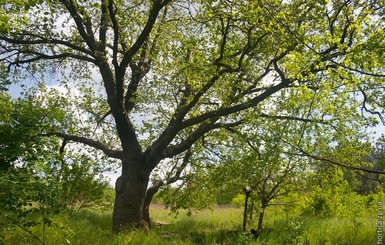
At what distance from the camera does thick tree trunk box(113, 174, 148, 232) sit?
13094 millimetres

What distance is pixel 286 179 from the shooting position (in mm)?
14555

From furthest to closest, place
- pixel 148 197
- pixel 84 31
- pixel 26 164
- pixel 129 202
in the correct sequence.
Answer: pixel 148 197, pixel 129 202, pixel 84 31, pixel 26 164

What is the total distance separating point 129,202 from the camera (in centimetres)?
1327

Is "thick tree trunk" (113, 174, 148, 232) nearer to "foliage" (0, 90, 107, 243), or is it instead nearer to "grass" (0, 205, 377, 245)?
"grass" (0, 205, 377, 245)

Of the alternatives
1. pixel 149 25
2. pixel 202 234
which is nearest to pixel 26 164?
pixel 149 25

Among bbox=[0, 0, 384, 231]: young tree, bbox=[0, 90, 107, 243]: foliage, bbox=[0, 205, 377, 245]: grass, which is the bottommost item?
bbox=[0, 205, 377, 245]: grass

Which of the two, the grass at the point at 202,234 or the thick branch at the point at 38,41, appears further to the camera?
the thick branch at the point at 38,41

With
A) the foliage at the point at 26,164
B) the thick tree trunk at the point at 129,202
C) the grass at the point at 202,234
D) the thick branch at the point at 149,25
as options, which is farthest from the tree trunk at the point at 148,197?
the foliage at the point at 26,164

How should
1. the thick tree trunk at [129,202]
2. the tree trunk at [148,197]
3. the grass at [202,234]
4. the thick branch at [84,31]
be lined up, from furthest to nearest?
Answer: the tree trunk at [148,197], the thick tree trunk at [129,202], the thick branch at [84,31], the grass at [202,234]

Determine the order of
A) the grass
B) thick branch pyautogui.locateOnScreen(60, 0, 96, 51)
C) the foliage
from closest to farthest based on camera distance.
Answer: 1. the foliage
2. the grass
3. thick branch pyautogui.locateOnScreen(60, 0, 96, 51)

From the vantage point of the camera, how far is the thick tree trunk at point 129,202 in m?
13.1

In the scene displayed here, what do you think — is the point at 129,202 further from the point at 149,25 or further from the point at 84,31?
the point at 149,25

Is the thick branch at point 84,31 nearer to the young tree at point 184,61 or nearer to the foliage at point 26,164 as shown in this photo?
the young tree at point 184,61

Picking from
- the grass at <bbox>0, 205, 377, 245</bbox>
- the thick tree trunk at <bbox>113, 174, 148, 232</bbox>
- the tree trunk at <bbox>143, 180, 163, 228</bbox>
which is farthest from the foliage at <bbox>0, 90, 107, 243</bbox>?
the tree trunk at <bbox>143, 180, 163, 228</bbox>
